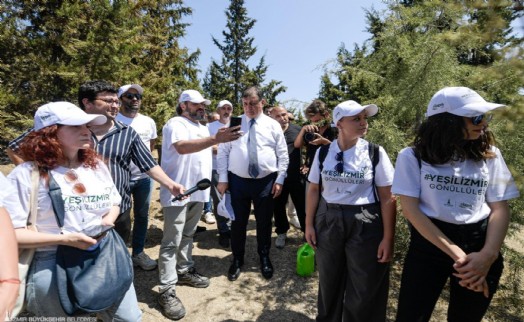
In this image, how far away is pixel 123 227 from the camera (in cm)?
314

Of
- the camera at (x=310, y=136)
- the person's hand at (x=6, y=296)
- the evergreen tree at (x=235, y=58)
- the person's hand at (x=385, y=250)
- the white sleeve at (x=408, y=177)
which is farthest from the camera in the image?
the evergreen tree at (x=235, y=58)

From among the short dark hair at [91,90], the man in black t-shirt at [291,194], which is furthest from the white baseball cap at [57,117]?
the man in black t-shirt at [291,194]

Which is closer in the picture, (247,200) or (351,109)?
(351,109)

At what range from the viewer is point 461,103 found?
1824mm

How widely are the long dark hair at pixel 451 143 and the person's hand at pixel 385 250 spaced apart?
2.65 ft

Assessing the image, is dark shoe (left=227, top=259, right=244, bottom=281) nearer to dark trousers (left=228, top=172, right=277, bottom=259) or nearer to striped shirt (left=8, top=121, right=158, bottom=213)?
dark trousers (left=228, top=172, right=277, bottom=259)

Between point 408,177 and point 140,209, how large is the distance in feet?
11.5

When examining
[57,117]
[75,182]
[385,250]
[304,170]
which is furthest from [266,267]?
[57,117]

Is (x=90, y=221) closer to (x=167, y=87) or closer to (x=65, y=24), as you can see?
(x=65, y=24)

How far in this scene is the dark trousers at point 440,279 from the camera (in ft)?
6.23

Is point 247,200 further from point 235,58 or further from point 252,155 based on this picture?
point 235,58

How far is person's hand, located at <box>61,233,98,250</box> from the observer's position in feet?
5.78

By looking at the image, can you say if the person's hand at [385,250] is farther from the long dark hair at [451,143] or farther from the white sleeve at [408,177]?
the long dark hair at [451,143]

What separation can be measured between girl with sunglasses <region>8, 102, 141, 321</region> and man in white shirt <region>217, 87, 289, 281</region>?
1.89m
